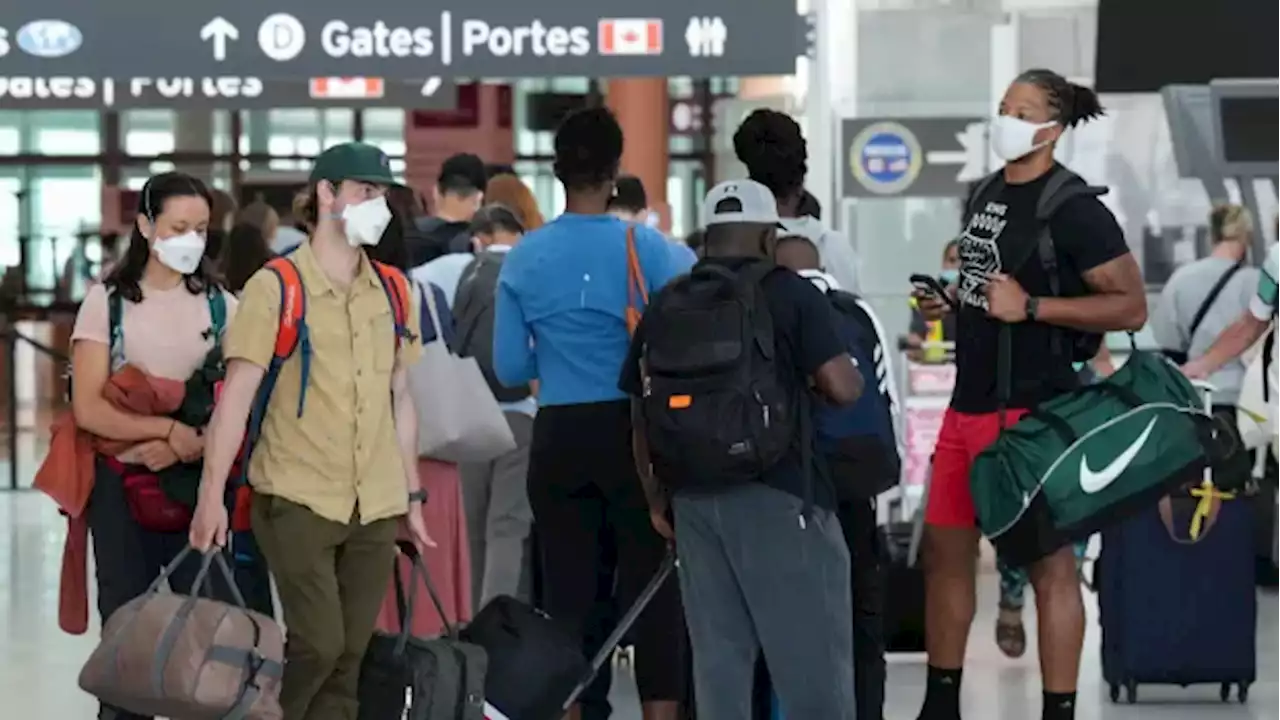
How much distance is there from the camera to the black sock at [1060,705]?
6.67m

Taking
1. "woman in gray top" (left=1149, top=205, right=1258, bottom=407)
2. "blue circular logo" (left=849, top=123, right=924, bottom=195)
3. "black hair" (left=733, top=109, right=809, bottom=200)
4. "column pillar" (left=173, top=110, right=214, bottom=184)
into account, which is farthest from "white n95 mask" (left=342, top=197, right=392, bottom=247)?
"column pillar" (left=173, top=110, right=214, bottom=184)

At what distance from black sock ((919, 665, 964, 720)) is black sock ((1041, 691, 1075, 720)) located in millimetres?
298

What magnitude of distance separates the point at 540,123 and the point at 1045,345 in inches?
885

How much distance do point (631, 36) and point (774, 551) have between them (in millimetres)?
Result: 3732

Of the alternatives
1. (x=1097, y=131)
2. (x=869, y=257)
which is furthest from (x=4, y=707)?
(x=1097, y=131)

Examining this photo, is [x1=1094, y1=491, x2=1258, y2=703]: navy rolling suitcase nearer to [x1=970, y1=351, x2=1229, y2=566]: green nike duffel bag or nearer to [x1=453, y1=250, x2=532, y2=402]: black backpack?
[x1=970, y1=351, x2=1229, y2=566]: green nike duffel bag

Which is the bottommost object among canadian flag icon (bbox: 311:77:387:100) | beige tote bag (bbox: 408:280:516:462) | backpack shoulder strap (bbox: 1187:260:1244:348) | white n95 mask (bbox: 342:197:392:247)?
beige tote bag (bbox: 408:280:516:462)

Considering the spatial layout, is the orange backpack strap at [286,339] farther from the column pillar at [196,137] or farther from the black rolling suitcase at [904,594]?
the column pillar at [196,137]

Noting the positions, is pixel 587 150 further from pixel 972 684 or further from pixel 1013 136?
pixel 972 684

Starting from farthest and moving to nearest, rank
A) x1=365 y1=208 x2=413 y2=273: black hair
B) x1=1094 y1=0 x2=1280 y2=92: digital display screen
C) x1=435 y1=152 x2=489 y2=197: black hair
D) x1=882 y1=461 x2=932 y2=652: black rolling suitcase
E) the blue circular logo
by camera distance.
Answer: x1=1094 y1=0 x2=1280 y2=92: digital display screen < the blue circular logo < x1=435 y1=152 x2=489 y2=197: black hair < x1=882 y1=461 x2=932 y2=652: black rolling suitcase < x1=365 y1=208 x2=413 y2=273: black hair

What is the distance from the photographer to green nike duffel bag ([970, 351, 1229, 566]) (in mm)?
6555

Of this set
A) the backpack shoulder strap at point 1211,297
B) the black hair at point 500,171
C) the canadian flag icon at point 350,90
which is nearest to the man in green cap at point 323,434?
the black hair at point 500,171

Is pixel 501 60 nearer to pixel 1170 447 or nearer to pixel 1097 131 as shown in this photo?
pixel 1170 447

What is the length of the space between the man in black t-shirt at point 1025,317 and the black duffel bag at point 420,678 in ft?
4.39
